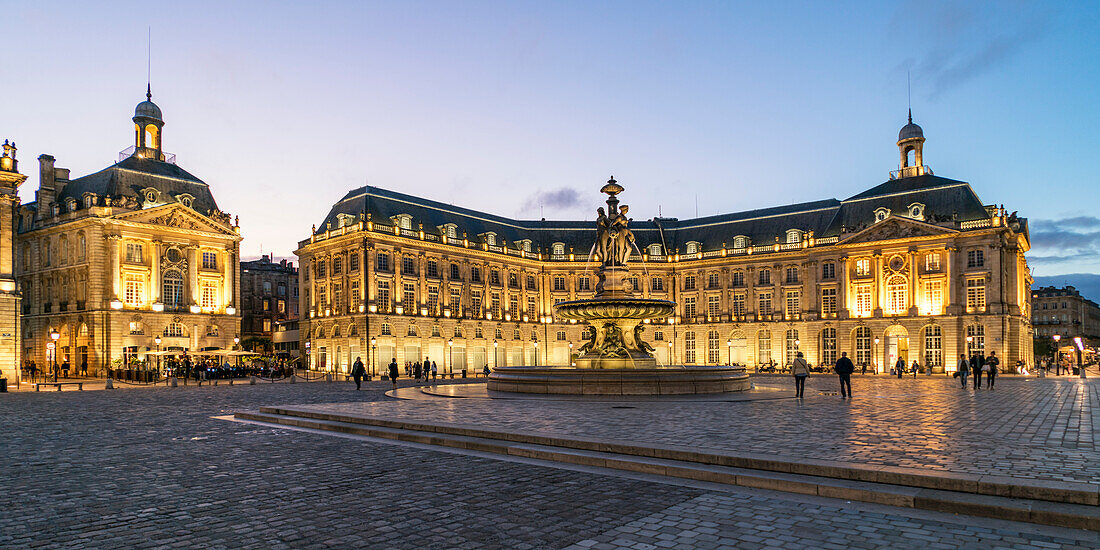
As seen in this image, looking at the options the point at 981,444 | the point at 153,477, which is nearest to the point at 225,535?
the point at 153,477

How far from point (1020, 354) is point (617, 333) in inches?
2031

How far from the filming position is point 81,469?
37.4ft

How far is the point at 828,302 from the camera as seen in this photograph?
71625 mm

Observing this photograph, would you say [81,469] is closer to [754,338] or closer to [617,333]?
[617,333]

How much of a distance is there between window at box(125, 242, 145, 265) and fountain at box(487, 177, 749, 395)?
42.2m

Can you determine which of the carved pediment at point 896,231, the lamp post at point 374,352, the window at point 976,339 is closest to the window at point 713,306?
the carved pediment at point 896,231

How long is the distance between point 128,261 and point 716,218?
56697 mm

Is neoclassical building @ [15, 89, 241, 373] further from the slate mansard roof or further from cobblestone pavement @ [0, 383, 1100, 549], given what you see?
cobblestone pavement @ [0, 383, 1100, 549]

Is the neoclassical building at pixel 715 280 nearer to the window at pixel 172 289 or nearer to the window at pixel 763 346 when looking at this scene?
the window at pixel 763 346

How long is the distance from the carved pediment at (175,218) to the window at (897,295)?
2303 inches

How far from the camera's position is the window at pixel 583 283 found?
79438 millimetres

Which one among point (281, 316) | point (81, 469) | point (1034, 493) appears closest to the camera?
point (1034, 493)

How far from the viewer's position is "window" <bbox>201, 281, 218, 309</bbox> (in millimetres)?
61781

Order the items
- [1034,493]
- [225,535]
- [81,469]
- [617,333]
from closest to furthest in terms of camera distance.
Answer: [225,535], [1034,493], [81,469], [617,333]
